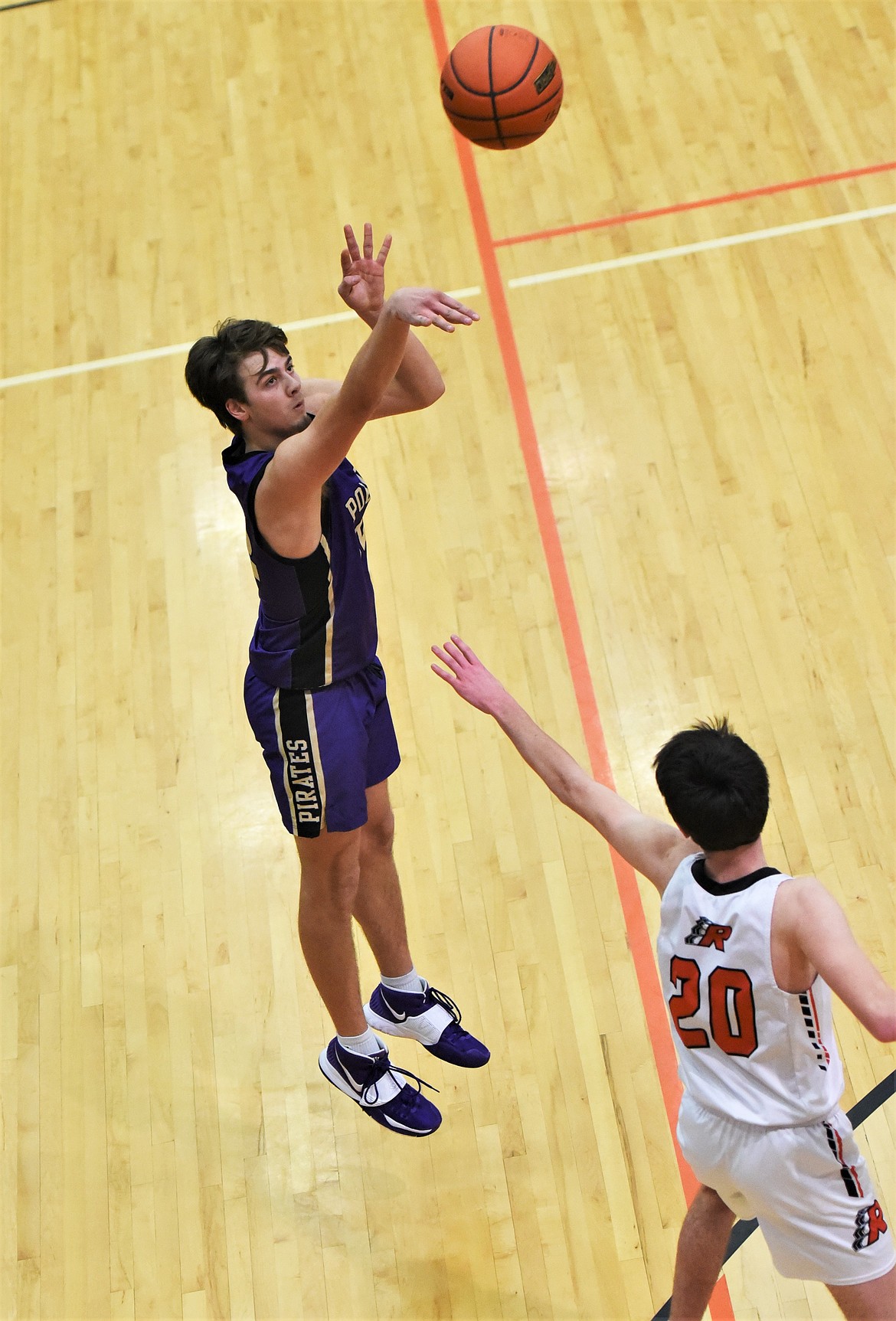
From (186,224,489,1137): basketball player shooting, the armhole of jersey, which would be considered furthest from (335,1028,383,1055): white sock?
the armhole of jersey

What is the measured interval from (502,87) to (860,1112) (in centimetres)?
357

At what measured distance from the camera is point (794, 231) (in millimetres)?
6656

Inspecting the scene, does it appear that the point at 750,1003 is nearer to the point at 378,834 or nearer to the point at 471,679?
the point at 471,679

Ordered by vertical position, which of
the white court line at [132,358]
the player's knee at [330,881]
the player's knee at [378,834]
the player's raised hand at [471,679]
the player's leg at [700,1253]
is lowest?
the player's leg at [700,1253]

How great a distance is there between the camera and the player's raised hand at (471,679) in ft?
11.3

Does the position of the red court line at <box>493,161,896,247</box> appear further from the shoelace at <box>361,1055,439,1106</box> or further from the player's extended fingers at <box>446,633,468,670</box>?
the shoelace at <box>361,1055,439,1106</box>

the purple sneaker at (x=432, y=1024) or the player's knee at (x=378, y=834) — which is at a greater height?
the player's knee at (x=378, y=834)

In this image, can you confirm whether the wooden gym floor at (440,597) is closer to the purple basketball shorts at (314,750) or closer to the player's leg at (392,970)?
the player's leg at (392,970)

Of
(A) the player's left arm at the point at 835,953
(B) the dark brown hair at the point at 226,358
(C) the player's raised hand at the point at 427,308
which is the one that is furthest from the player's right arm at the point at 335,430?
(A) the player's left arm at the point at 835,953

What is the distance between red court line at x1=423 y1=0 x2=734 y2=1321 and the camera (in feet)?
14.9

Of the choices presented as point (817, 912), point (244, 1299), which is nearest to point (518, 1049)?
point (244, 1299)

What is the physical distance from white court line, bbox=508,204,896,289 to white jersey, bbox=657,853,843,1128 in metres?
4.18

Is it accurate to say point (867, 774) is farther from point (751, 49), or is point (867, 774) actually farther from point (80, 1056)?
point (751, 49)

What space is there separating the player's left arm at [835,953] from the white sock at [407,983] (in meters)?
1.76
